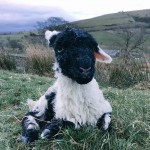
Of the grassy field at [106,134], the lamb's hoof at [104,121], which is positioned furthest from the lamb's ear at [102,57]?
the grassy field at [106,134]

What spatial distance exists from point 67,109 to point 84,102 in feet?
0.64

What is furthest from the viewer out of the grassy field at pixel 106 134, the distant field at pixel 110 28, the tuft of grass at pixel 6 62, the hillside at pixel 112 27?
the hillside at pixel 112 27

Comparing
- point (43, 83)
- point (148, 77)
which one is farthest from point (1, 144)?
point (148, 77)

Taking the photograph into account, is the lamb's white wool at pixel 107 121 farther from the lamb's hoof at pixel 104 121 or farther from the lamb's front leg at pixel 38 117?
the lamb's front leg at pixel 38 117

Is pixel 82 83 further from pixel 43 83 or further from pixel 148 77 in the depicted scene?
pixel 148 77

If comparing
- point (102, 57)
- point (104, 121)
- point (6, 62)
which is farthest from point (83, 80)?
point (6, 62)

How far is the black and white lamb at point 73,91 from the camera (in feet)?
13.5

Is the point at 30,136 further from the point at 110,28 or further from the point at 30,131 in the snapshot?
the point at 110,28

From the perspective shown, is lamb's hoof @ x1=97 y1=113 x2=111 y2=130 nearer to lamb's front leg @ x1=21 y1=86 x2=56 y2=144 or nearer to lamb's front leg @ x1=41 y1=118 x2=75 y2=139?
lamb's front leg @ x1=41 y1=118 x2=75 y2=139

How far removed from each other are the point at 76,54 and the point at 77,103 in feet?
1.81

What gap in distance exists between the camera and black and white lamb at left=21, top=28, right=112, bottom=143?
13.5 ft

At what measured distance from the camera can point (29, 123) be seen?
4.61 m

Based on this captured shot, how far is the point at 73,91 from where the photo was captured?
4359 mm

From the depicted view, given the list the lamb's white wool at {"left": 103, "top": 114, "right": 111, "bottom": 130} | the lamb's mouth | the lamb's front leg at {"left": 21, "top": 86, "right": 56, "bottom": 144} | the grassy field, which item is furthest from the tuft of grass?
the lamb's mouth
